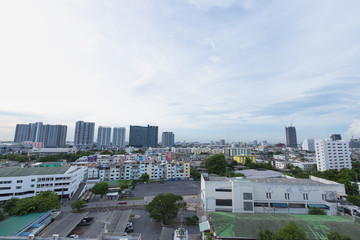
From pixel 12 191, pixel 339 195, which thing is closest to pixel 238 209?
pixel 339 195

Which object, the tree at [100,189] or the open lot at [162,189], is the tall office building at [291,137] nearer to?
the open lot at [162,189]

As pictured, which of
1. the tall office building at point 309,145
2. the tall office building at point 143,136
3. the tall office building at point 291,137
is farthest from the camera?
the tall office building at point 291,137

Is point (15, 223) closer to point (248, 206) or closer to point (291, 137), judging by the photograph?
point (248, 206)

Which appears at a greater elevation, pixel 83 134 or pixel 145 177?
pixel 83 134

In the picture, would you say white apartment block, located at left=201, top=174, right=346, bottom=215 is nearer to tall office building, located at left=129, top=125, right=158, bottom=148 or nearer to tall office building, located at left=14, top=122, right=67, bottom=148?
tall office building, located at left=129, top=125, right=158, bottom=148

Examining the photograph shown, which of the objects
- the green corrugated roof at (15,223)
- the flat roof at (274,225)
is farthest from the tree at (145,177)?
the flat roof at (274,225)

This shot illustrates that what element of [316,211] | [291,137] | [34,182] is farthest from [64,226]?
[291,137]
